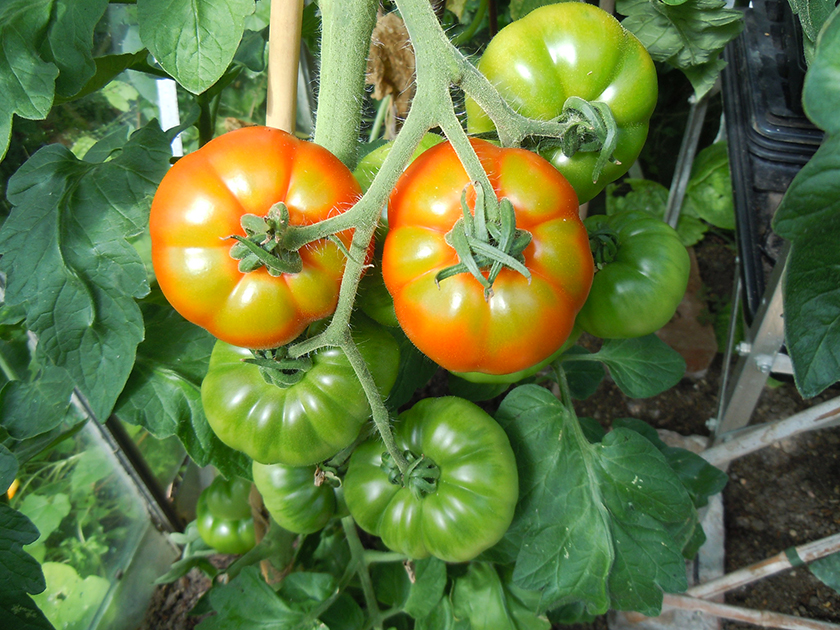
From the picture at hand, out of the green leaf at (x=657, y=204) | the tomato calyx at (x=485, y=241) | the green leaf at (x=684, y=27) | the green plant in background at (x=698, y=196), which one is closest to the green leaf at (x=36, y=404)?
the tomato calyx at (x=485, y=241)

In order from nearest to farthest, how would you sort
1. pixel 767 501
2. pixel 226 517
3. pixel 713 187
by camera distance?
pixel 226 517, pixel 767 501, pixel 713 187

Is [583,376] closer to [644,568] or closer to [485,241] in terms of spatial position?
[644,568]

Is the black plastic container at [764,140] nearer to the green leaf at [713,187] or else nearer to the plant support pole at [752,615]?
the plant support pole at [752,615]

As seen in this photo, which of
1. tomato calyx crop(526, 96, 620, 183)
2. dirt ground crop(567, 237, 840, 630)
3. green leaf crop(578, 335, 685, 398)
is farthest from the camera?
dirt ground crop(567, 237, 840, 630)

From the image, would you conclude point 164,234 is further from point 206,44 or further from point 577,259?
point 577,259

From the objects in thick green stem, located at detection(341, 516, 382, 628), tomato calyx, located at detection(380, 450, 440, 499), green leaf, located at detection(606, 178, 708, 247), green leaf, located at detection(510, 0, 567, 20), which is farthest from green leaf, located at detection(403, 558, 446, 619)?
green leaf, located at detection(606, 178, 708, 247)

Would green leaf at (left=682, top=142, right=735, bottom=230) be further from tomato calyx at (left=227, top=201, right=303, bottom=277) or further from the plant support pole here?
tomato calyx at (left=227, top=201, right=303, bottom=277)

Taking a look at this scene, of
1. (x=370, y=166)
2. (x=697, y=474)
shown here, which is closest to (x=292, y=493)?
(x=370, y=166)
